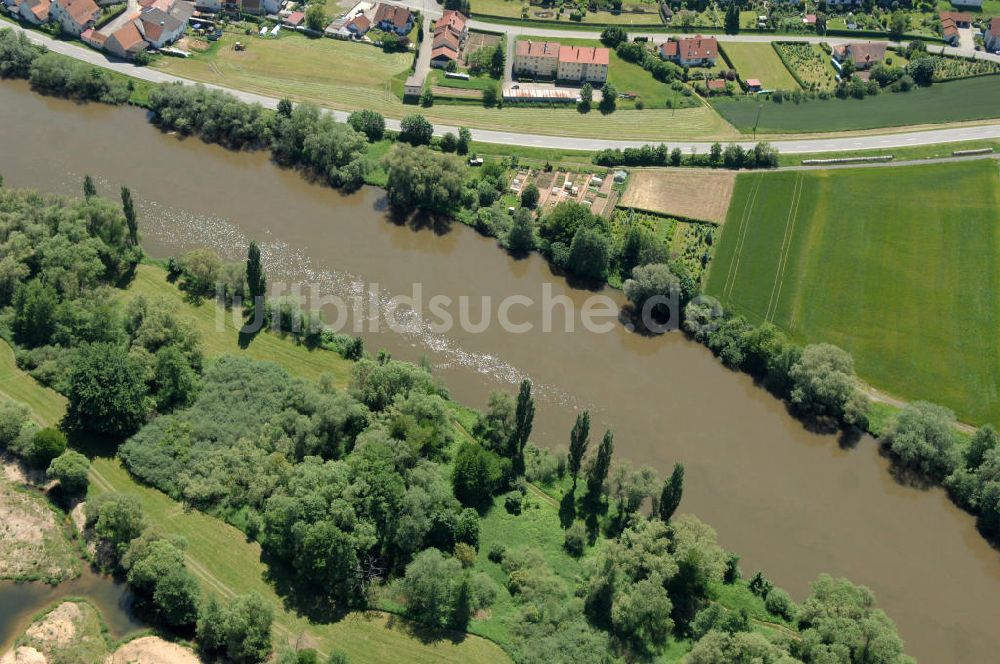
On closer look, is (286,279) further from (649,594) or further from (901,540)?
(901,540)

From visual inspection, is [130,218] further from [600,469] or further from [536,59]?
[536,59]

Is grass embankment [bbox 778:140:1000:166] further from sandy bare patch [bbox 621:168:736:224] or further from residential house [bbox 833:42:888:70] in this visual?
residential house [bbox 833:42:888:70]

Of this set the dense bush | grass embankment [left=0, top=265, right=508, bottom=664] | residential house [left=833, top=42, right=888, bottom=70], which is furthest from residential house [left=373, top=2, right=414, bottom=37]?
grass embankment [left=0, top=265, right=508, bottom=664]

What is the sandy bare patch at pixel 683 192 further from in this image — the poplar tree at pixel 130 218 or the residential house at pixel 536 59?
the poplar tree at pixel 130 218

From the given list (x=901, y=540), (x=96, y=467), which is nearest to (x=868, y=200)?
(x=901, y=540)

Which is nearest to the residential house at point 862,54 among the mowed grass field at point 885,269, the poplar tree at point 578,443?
the mowed grass field at point 885,269

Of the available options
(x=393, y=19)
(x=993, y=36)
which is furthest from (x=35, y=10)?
(x=993, y=36)
